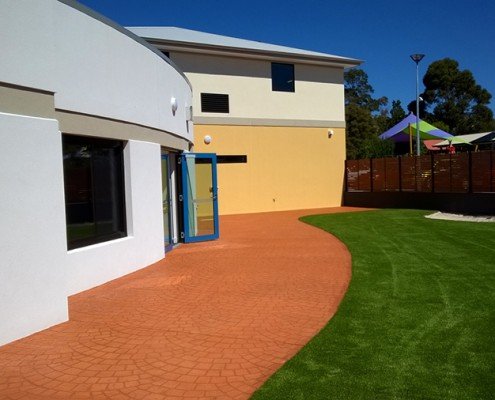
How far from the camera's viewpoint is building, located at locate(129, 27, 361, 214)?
19.9 meters

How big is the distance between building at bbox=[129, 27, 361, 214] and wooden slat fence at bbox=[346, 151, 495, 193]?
4.14 feet

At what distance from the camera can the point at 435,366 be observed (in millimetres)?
4164

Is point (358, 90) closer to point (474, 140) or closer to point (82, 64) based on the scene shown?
point (474, 140)

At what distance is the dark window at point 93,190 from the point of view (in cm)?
708

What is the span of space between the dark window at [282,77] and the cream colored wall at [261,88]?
0.66 feet

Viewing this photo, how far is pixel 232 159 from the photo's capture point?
20703 mm

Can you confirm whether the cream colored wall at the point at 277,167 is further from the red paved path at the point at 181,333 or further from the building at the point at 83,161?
the red paved path at the point at 181,333

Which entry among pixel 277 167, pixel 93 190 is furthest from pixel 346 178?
pixel 93 190

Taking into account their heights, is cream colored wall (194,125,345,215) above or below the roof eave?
below

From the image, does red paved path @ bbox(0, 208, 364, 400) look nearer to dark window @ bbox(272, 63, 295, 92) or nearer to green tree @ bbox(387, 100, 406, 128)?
dark window @ bbox(272, 63, 295, 92)

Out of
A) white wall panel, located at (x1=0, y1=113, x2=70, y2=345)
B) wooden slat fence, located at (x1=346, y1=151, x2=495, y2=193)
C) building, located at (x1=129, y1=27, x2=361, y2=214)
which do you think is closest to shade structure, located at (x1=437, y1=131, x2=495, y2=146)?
wooden slat fence, located at (x1=346, y1=151, x2=495, y2=193)

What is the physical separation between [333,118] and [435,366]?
783 inches

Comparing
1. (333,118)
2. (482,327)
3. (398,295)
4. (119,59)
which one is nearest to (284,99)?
(333,118)

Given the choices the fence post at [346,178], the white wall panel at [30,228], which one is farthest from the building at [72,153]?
the fence post at [346,178]
